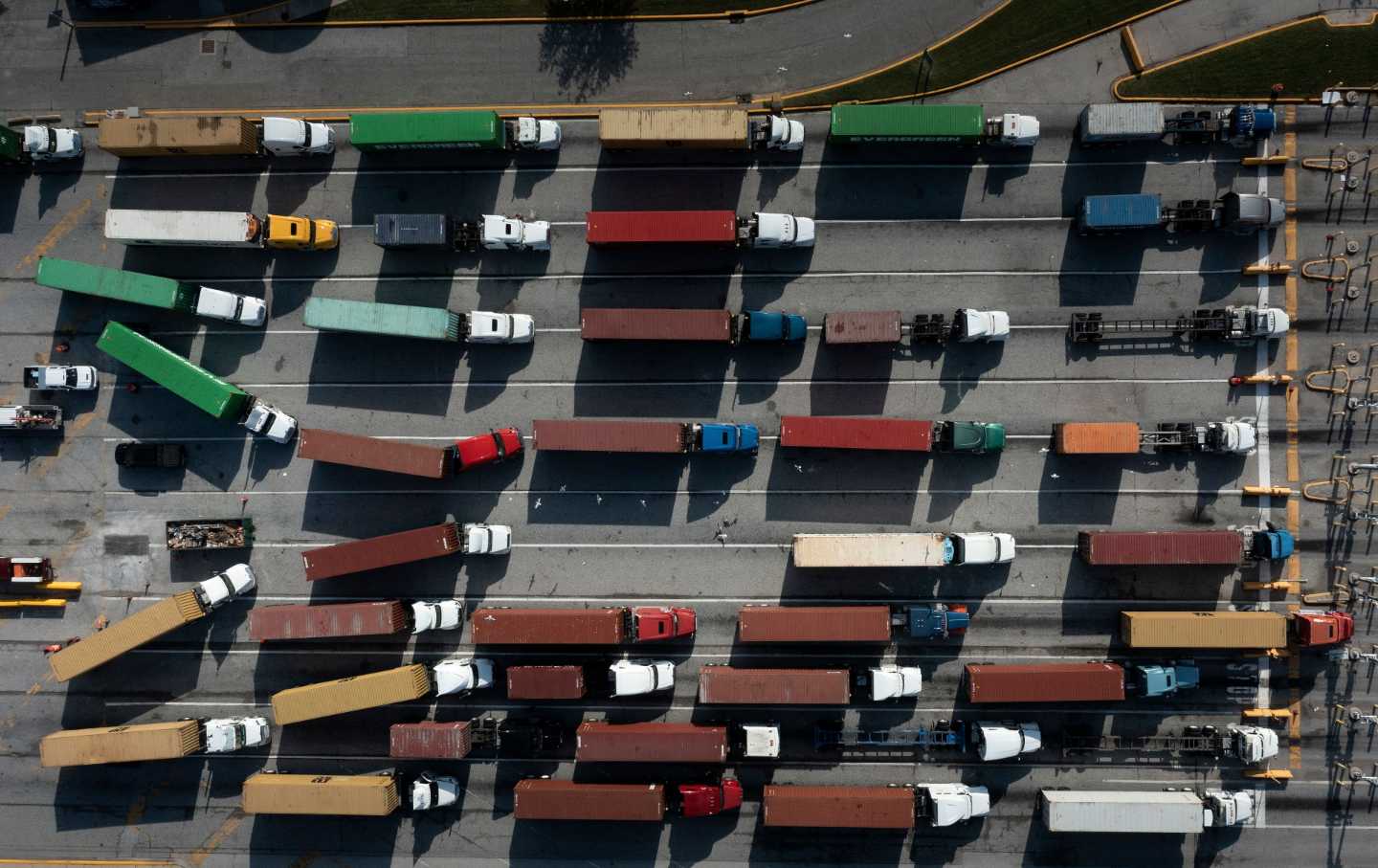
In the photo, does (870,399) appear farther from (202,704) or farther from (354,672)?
(202,704)

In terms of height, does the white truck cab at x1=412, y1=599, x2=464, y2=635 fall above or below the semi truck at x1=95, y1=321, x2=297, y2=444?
below

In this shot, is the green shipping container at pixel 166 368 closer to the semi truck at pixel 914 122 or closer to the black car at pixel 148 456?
the black car at pixel 148 456

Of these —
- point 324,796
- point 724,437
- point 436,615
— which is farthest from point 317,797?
point 724,437

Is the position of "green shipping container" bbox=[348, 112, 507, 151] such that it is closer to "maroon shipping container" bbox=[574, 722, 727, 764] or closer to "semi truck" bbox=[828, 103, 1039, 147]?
"semi truck" bbox=[828, 103, 1039, 147]

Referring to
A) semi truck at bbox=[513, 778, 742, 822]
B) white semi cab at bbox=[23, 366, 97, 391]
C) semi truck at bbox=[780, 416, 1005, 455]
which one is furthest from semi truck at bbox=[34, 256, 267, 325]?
semi truck at bbox=[780, 416, 1005, 455]

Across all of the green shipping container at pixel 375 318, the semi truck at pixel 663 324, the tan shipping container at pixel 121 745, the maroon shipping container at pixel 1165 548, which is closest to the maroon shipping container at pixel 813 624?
the maroon shipping container at pixel 1165 548

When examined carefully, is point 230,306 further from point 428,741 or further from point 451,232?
point 428,741
